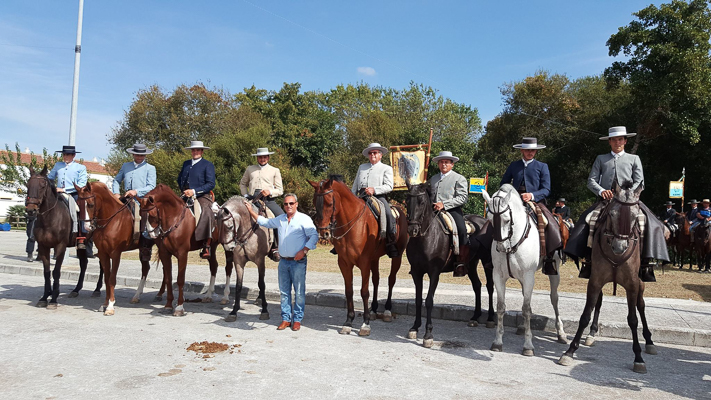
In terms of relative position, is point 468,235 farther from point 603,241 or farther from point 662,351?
point 662,351

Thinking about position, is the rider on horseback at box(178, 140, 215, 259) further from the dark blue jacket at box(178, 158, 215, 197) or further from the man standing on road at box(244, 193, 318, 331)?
the man standing on road at box(244, 193, 318, 331)

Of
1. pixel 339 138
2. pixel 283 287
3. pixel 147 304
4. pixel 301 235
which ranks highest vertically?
pixel 339 138

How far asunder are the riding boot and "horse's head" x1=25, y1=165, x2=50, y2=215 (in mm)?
7772

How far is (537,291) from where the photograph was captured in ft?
39.7

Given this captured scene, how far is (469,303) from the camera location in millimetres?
10242

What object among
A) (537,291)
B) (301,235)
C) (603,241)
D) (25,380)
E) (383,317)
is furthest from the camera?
(537,291)

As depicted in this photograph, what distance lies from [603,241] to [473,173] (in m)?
32.5

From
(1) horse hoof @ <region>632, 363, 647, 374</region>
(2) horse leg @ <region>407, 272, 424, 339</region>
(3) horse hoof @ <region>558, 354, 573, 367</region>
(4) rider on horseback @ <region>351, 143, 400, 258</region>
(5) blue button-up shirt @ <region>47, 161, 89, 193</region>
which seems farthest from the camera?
(5) blue button-up shirt @ <region>47, 161, 89, 193</region>

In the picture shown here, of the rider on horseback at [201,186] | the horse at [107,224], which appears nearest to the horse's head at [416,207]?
the rider on horseback at [201,186]

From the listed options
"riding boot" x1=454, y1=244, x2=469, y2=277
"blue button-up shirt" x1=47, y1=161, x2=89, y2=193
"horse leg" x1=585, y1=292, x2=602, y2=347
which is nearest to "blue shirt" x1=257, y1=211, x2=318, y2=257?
"riding boot" x1=454, y1=244, x2=469, y2=277

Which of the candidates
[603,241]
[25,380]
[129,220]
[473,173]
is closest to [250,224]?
[129,220]

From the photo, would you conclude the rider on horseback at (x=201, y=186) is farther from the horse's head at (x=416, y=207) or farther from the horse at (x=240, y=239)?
the horse's head at (x=416, y=207)

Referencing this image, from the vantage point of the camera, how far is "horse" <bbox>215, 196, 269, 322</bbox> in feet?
29.0

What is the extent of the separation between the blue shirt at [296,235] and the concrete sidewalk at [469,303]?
6.20 feet
